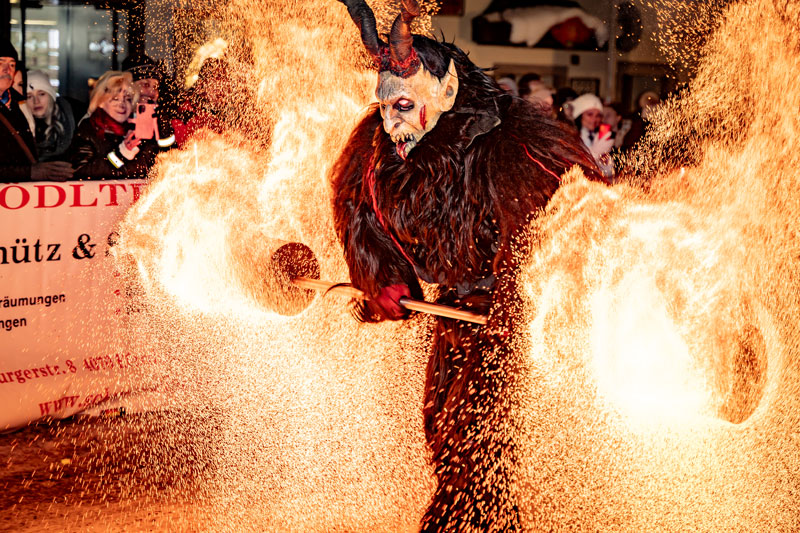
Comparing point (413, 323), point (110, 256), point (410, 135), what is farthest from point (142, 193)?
point (410, 135)

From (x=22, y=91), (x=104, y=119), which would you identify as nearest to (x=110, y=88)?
(x=104, y=119)

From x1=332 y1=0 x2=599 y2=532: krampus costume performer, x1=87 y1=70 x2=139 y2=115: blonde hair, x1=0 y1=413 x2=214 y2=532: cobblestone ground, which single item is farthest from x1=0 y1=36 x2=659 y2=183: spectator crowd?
x1=332 y1=0 x2=599 y2=532: krampus costume performer

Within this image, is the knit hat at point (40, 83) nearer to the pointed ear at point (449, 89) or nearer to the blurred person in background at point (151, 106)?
the blurred person in background at point (151, 106)

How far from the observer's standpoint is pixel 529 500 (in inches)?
144

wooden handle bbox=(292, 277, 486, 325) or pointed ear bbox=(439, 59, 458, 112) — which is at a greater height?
pointed ear bbox=(439, 59, 458, 112)

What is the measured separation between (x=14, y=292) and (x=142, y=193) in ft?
2.97

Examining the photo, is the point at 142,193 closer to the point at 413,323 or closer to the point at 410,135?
the point at 413,323

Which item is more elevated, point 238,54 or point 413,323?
point 238,54

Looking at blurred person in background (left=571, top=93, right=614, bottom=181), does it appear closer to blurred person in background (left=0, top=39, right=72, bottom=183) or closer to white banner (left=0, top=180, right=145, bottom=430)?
white banner (left=0, top=180, right=145, bottom=430)

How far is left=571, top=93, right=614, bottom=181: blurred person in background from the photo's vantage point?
293 inches

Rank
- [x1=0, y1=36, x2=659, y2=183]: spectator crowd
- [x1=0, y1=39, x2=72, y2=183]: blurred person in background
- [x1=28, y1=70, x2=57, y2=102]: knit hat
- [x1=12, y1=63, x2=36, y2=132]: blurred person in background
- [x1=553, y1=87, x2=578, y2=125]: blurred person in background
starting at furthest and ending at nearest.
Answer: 1. [x1=553, y1=87, x2=578, y2=125]: blurred person in background
2. [x1=28, y1=70, x2=57, y2=102]: knit hat
3. [x1=12, y1=63, x2=36, y2=132]: blurred person in background
4. [x1=0, y1=36, x2=659, y2=183]: spectator crowd
5. [x1=0, y1=39, x2=72, y2=183]: blurred person in background

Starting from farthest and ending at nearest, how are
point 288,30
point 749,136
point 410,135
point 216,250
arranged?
point 288,30
point 216,250
point 749,136
point 410,135

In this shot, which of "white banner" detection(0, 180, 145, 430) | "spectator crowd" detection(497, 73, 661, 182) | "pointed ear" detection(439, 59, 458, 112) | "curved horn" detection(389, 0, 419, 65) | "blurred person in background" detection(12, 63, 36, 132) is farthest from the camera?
"spectator crowd" detection(497, 73, 661, 182)

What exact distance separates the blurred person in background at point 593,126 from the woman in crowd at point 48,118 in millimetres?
3679
